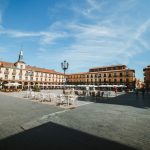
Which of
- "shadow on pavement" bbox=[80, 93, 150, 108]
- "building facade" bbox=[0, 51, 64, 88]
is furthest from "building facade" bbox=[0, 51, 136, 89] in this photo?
"shadow on pavement" bbox=[80, 93, 150, 108]

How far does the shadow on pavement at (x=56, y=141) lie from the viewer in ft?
13.9

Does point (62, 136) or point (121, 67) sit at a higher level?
point (121, 67)

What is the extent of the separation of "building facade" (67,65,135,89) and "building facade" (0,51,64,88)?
14.6 m

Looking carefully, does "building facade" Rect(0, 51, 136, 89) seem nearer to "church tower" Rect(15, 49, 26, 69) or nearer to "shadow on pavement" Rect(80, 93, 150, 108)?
"church tower" Rect(15, 49, 26, 69)

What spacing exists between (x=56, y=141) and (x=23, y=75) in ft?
209

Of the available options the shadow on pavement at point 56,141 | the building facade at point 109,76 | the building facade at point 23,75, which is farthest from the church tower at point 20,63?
the shadow on pavement at point 56,141

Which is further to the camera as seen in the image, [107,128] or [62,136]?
[107,128]

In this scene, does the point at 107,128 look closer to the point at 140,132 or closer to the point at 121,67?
the point at 140,132

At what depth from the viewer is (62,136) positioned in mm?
5160

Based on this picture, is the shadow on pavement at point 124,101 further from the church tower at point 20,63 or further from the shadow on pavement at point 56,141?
the church tower at point 20,63

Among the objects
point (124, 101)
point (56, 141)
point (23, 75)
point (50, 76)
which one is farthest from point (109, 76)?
point (56, 141)

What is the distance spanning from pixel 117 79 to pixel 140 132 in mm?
62820

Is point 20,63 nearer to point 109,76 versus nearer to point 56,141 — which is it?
point 109,76

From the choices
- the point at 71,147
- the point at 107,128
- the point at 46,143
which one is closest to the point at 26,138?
the point at 46,143
